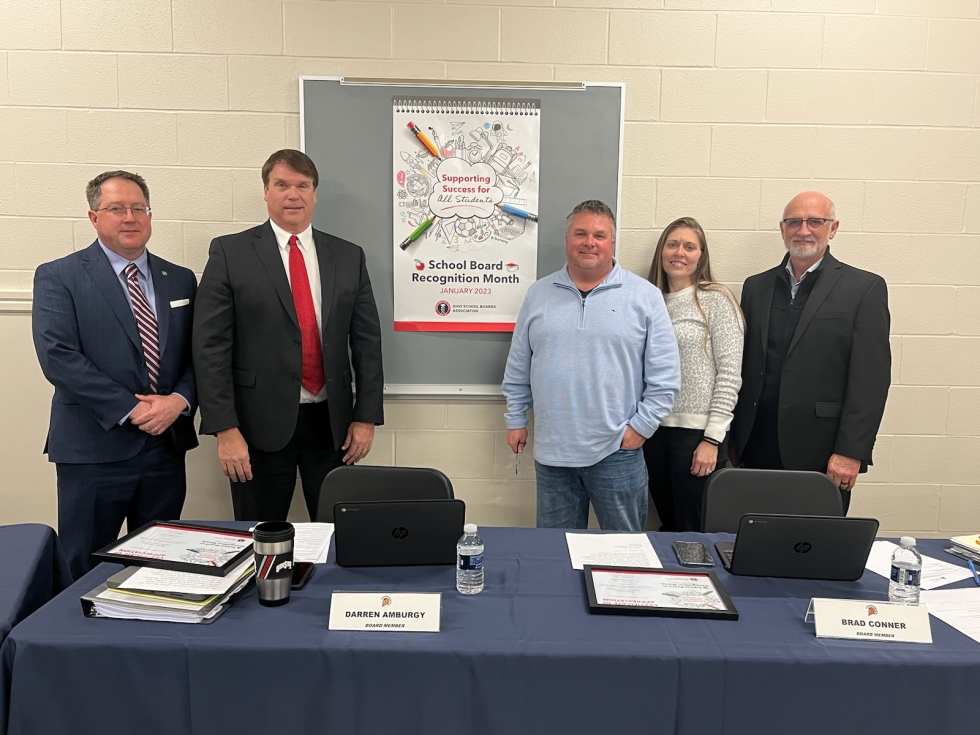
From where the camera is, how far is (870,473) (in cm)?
316

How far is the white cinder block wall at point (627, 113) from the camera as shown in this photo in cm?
284

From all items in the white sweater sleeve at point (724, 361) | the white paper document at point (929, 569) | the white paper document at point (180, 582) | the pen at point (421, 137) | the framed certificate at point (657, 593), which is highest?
the pen at point (421, 137)

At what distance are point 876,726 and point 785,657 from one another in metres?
0.21

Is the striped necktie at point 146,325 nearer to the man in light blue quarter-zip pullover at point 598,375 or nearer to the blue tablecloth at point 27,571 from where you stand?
the blue tablecloth at point 27,571

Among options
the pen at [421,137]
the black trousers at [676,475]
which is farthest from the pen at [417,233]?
the black trousers at [676,475]

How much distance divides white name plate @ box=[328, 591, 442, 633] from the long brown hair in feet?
5.73

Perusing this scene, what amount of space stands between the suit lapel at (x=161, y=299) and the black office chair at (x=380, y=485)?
0.84m

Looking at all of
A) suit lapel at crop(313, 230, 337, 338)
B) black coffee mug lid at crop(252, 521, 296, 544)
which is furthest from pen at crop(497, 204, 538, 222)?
black coffee mug lid at crop(252, 521, 296, 544)

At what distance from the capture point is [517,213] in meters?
2.98

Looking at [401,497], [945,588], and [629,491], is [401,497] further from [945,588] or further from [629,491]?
[945,588]

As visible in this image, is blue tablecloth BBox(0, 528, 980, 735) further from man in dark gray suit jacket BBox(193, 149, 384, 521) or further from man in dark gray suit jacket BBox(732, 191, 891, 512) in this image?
man in dark gray suit jacket BBox(732, 191, 891, 512)

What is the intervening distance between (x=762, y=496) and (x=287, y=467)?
5.62ft

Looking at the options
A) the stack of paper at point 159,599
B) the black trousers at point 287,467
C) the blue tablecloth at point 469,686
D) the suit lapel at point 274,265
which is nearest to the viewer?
the blue tablecloth at point 469,686

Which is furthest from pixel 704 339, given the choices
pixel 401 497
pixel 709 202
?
pixel 401 497
